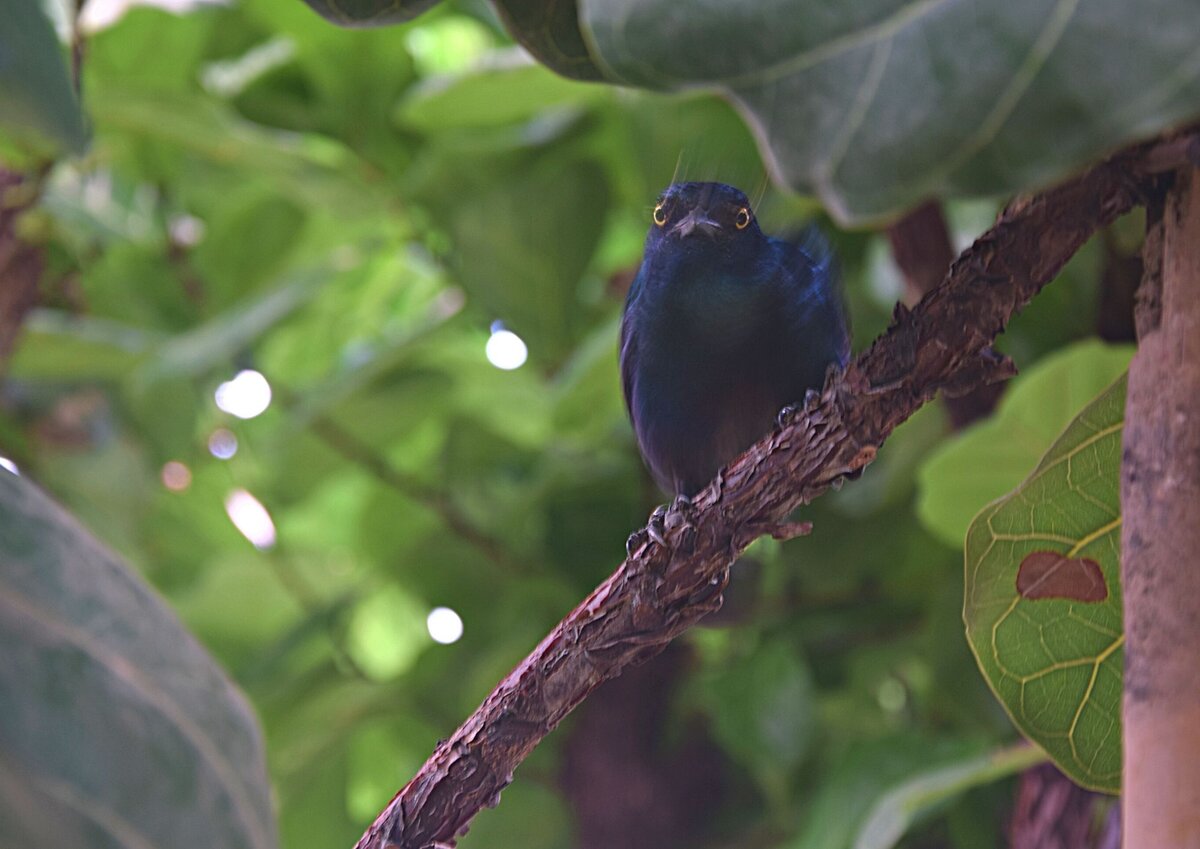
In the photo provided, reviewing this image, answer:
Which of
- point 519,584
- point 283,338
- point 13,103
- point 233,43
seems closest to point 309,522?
point 283,338

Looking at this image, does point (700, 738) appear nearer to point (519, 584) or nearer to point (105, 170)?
point (519, 584)

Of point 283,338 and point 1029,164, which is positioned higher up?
point 283,338

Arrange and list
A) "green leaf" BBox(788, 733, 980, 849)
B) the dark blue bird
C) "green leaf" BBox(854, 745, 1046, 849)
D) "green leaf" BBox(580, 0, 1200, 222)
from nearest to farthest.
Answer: "green leaf" BBox(580, 0, 1200, 222) < the dark blue bird < "green leaf" BBox(854, 745, 1046, 849) < "green leaf" BBox(788, 733, 980, 849)

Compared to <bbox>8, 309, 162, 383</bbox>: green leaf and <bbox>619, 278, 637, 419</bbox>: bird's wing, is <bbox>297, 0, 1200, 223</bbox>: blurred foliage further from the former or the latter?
<bbox>8, 309, 162, 383</bbox>: green leaf

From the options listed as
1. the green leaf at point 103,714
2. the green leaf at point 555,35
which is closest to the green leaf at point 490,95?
the green leaf at point 555,35

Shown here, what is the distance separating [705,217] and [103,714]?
351 mm

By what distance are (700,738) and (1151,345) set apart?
0.88 meters

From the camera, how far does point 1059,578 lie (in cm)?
43

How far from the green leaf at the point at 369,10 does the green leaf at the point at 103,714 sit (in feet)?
0.55

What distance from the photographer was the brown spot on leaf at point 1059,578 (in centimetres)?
43

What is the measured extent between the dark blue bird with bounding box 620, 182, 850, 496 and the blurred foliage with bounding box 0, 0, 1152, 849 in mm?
279

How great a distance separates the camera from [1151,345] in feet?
1.09

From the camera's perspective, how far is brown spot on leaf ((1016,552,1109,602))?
16.8 inches

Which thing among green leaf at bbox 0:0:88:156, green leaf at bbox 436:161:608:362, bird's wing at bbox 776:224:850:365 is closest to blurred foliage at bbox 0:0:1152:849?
green leaf at bbox 436:161:608:362
